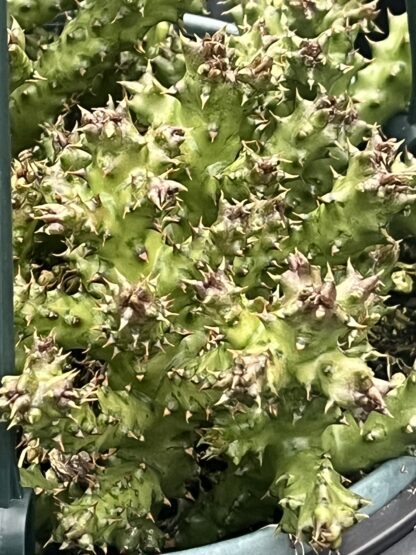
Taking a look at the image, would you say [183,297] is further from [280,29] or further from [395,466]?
[280,29]

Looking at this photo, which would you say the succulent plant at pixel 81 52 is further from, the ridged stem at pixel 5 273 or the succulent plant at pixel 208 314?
the ridged stem at pixel 5 273

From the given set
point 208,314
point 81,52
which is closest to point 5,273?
point 208,314

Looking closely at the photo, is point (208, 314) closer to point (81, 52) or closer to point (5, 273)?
point (5, 273)

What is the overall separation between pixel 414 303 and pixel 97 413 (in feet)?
1.39

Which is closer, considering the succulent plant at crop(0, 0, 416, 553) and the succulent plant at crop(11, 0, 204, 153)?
the succulent plant at crop(0, 0, 416, 553)

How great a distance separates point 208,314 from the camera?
2.16ft

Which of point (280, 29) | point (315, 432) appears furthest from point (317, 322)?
point (280, 29)

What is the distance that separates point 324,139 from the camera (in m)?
0.77

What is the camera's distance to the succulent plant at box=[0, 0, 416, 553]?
61cm

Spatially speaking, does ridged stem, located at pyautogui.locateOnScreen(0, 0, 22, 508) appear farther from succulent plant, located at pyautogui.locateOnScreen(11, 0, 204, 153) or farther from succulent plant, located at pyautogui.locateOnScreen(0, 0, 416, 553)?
succulent plant, located at pyautogui.locateOnScreen(11, 0, 204, 153)

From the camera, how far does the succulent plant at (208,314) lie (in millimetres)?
614

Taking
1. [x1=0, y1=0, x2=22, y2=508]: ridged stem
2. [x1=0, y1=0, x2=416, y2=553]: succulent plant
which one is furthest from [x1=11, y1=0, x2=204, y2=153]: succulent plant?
[x1=0, y1=0, x2=22, y2=508]: ridged stem

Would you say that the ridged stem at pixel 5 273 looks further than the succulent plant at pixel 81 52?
No

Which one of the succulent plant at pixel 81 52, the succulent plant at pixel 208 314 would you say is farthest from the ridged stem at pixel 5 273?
the succulent plant at pixel 81 52
